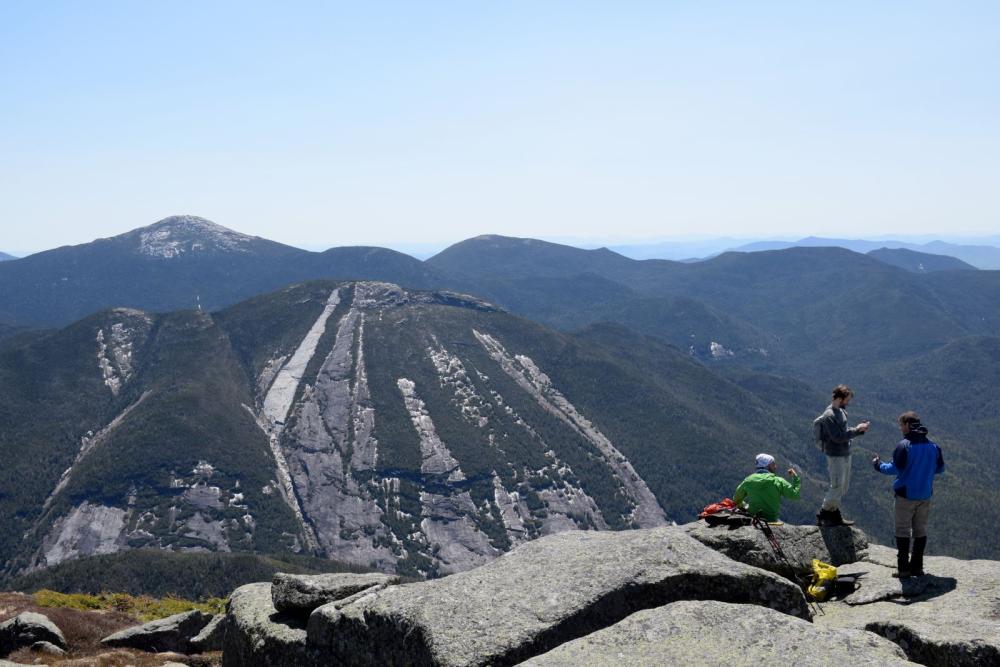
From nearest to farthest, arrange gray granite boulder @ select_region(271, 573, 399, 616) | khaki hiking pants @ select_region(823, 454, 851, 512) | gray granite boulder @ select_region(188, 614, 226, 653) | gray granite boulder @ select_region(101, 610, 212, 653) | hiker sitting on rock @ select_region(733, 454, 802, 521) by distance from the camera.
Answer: gray granite boulder @ select_region(271, 573, 399, 616) < hiker sitting on rock @ select_region(733, 454, 802, 521) < khaki hiking pants @ select_region(823, 454, 851, 512) < gray granite boulder @ select_region(188, 614, 226, 653) < gray granite boulder @ select_region(101, 610, 212, 653)

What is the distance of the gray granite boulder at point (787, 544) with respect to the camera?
66.0ft

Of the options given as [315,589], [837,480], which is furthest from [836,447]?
[315,589]

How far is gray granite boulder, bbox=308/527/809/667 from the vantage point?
13453mm

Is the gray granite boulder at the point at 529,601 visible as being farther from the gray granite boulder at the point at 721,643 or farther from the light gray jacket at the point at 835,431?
the light gray jacket at the point at 835,431

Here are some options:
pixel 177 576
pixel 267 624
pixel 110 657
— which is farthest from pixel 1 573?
pixel 267 624

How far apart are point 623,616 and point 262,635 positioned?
33.6 ft

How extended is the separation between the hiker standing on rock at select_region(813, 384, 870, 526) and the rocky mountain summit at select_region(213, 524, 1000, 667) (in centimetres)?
421

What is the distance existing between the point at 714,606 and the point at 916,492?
425 inches

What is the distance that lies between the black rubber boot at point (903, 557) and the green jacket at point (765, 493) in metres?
→ 3.17

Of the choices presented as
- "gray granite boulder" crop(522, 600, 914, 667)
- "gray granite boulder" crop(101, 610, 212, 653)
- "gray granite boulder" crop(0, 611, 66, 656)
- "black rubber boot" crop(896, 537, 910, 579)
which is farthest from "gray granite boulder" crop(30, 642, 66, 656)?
"black rubber boot" crop(896, 537, 910, 579)

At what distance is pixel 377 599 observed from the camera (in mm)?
15578

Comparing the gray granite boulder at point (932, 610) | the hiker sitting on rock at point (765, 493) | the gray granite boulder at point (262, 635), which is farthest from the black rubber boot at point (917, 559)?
the gray granite boulder at point (262, 635)

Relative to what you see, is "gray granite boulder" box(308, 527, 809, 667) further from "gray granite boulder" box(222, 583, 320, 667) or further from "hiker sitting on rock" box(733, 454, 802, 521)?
"hiker sitting on rock" box(733, 454, 802, 521)

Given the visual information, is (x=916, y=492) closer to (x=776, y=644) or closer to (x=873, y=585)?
(x=873, y=585)
